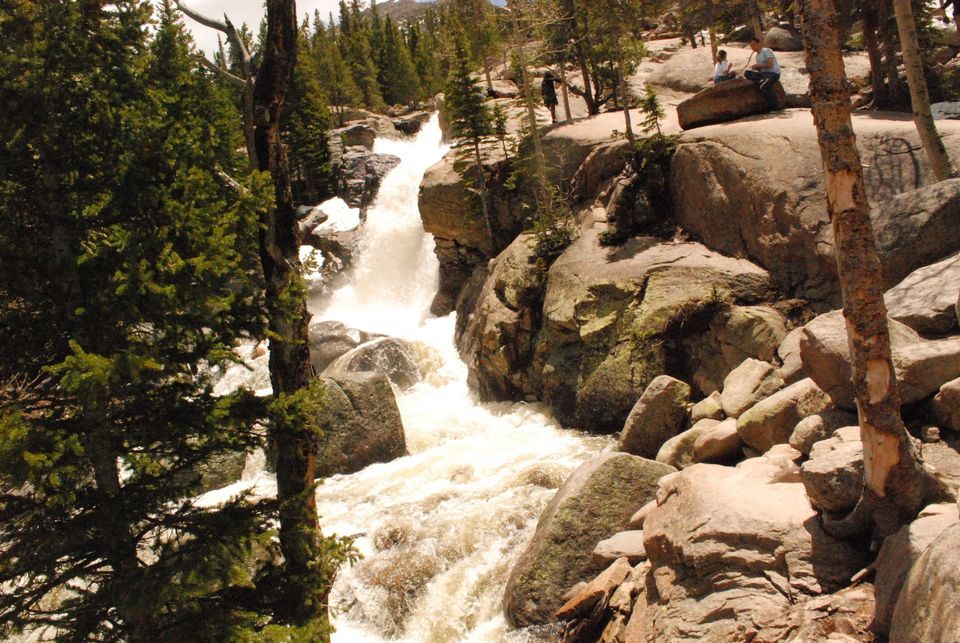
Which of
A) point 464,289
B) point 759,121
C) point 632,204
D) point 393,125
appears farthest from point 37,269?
point 393,125

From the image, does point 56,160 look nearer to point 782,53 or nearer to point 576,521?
point 576,521

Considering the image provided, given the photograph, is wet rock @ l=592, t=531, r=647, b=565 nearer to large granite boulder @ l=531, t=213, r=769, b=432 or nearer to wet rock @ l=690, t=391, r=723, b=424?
wet rock @ l=690, t=391, r=723, b=424

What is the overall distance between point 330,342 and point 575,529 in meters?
16.5

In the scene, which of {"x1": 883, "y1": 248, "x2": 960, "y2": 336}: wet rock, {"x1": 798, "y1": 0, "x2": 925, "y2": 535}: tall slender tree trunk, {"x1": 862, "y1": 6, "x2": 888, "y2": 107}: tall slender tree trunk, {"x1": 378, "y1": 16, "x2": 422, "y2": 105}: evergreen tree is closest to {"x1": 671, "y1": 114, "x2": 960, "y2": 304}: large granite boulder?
{"x1": 883, "y1": 248, "x2": 960, "y2": 336}: wet rock

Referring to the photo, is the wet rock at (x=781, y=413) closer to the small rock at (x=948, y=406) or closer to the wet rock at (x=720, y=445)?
the wet rock at (x=720, y=445)

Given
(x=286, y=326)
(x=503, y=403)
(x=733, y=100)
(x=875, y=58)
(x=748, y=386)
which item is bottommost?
(x=503, y=403)

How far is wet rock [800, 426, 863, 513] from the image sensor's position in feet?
21.0

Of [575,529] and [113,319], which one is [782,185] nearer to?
[575,529]

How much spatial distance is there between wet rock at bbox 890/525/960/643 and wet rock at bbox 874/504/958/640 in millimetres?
298

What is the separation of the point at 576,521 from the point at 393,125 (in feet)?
168

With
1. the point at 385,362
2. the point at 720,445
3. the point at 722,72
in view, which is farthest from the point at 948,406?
the point at 385,362

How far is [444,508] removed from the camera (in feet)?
41.4

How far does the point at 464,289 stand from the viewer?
26781 millimetres

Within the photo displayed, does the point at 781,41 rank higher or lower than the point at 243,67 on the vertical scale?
higher
